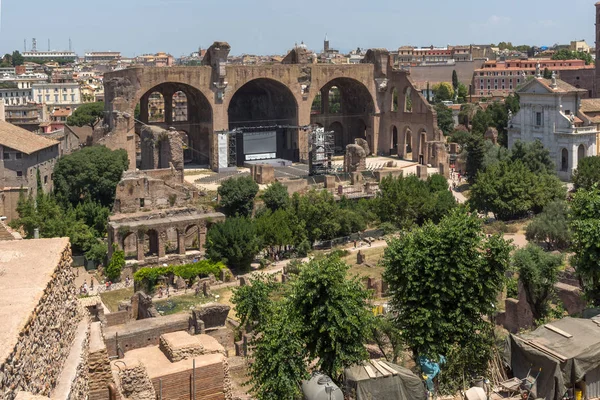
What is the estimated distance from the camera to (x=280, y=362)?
1711cm

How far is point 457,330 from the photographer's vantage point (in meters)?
19.6

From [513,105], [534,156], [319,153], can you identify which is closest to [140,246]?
[319,153]

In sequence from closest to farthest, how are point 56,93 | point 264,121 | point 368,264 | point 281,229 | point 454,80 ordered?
1. point 368,264
2. point 281,229
3. point 264,121
4. point 454,80
5. point 56,93

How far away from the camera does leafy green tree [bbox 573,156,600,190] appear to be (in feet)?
147

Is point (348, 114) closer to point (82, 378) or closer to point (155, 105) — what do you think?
point (155, 105)

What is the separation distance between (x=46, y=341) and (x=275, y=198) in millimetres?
35986

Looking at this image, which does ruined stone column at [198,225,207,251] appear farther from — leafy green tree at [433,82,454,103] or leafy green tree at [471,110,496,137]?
leafy green tree at [433,82,454,103]

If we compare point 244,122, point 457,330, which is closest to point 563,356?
point 457,330

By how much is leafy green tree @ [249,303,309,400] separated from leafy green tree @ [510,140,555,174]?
111 feet

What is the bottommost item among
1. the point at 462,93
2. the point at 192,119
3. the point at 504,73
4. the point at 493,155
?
the point at 493,155

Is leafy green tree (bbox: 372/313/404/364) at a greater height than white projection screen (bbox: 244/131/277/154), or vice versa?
white projection screen (bbox: 244/131/277/154)

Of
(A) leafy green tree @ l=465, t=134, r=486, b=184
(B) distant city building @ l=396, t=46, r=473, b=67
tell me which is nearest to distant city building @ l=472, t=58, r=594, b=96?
(B) distant city building @ l=396, t=46, r=473, b=67

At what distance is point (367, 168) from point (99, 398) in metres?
48.3

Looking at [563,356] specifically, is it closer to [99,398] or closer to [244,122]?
[99,398]
